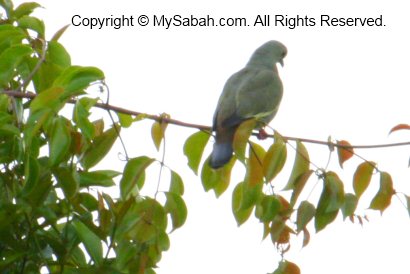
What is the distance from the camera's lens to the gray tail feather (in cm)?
301

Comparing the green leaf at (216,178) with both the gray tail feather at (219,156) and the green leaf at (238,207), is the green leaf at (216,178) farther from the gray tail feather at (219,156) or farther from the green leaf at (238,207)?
the green leaf at (238,207)

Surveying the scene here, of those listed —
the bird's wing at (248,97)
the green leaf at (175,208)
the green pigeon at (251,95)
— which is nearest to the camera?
the green leaf at (175,208)

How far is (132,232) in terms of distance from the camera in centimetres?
265

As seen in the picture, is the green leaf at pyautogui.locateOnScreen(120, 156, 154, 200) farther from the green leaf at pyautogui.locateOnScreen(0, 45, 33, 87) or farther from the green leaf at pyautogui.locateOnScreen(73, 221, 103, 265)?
the green leaf at pyautogui.locateOnScreen(0, 45, 33, 87)

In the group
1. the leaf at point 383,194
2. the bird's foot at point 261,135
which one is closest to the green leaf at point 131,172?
the leaf at point 383,194

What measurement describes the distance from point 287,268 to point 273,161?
336mm

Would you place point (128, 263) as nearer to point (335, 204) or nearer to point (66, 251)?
point (66, 251)

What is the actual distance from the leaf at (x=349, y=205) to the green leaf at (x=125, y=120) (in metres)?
0.74

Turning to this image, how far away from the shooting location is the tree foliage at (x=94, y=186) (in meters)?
2.62

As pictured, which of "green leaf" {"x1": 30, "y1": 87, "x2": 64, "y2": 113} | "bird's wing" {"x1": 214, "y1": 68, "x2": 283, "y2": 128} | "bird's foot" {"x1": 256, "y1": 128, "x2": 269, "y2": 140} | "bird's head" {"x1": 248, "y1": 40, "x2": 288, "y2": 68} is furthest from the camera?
"bird's head" {"x1": 248, "y1": 40, "x2": 288, "y2": 68}

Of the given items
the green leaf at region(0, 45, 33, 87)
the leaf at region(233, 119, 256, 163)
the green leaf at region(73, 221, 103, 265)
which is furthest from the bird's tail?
the green leaf at region(0, 45, 33, 87)

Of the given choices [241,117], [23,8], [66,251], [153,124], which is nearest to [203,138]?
[153,124]

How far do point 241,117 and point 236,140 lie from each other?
1.51 meters

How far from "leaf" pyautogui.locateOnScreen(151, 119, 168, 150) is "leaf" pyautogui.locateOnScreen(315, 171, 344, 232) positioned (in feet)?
1.68
